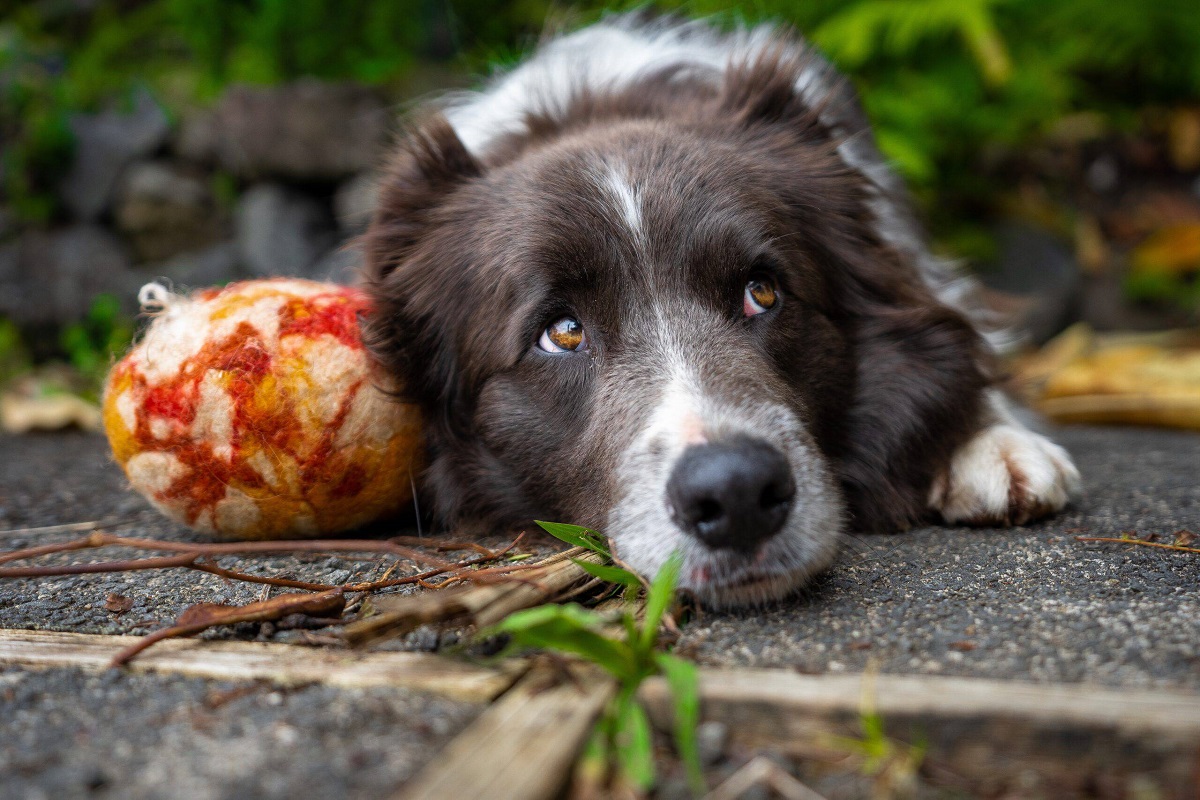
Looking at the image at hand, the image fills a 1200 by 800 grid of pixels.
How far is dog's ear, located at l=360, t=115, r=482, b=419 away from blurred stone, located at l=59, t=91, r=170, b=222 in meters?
5.18

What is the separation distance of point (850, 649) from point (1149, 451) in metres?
2.95

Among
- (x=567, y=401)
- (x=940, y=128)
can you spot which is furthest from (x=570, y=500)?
(x=940, y=128)

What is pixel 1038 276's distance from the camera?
7328 mm

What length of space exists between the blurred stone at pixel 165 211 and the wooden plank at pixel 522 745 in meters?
7.09

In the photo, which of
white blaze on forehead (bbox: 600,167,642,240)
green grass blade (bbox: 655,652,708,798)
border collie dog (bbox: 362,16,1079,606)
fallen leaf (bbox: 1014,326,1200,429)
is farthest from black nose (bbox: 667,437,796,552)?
fallen leaf (bbox: 1014,326,1200,429)

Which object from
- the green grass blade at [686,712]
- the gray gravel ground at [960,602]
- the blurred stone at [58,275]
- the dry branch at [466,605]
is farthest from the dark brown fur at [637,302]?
the blurred stone at [58,275]

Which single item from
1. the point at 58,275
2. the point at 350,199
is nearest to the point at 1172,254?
the point at 350,199

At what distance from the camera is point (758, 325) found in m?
2.77

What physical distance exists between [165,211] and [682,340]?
21.1 ft

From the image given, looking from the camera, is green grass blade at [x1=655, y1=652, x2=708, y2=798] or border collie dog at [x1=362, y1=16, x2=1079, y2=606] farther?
border collie dog at [x1=362, y1=16, x2=1079, y2=606]

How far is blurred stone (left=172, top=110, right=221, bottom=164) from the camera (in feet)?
24.3

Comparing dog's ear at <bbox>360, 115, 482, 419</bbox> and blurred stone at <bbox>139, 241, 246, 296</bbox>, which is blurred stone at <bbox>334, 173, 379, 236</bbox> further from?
dog's ear at <bbox>360, 115, 482, 419</bbox>

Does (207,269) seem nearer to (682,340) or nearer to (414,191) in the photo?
(414,191)

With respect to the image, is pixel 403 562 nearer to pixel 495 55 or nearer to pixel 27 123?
pixel 495 55
